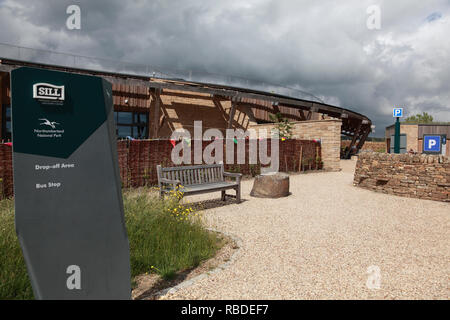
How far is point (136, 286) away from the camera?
315 centimetres

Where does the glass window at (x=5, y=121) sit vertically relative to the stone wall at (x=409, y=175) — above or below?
above

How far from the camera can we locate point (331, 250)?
433 centimetres

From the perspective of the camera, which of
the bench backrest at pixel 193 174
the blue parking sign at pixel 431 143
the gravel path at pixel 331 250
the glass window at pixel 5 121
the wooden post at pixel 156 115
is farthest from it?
the wooden post at pixel 156 115

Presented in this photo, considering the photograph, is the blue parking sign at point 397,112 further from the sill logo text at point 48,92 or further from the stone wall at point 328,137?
the sill logo text at point 48,92

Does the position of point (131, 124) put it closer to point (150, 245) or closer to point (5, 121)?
point (5, 121)

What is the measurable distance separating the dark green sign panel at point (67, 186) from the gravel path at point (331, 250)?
3.22 feet

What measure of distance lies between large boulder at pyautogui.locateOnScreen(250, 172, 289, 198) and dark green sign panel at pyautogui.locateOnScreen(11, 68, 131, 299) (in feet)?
20.4

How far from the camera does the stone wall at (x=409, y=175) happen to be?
8.25m

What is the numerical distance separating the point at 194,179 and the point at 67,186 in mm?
5278

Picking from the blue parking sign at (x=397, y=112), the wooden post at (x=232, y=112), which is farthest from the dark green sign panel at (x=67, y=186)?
the wooden post at (x=232, y=112)

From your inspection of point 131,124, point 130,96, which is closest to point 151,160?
point 130,96

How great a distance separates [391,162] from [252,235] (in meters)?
6.31

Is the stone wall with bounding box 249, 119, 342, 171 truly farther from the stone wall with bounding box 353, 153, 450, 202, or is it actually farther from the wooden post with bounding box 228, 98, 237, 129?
the stone wall with bounding box 353, 153, 450, 202

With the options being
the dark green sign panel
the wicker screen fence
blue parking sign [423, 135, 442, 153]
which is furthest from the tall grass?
blue parking sign [423, 135, 442, 153]
